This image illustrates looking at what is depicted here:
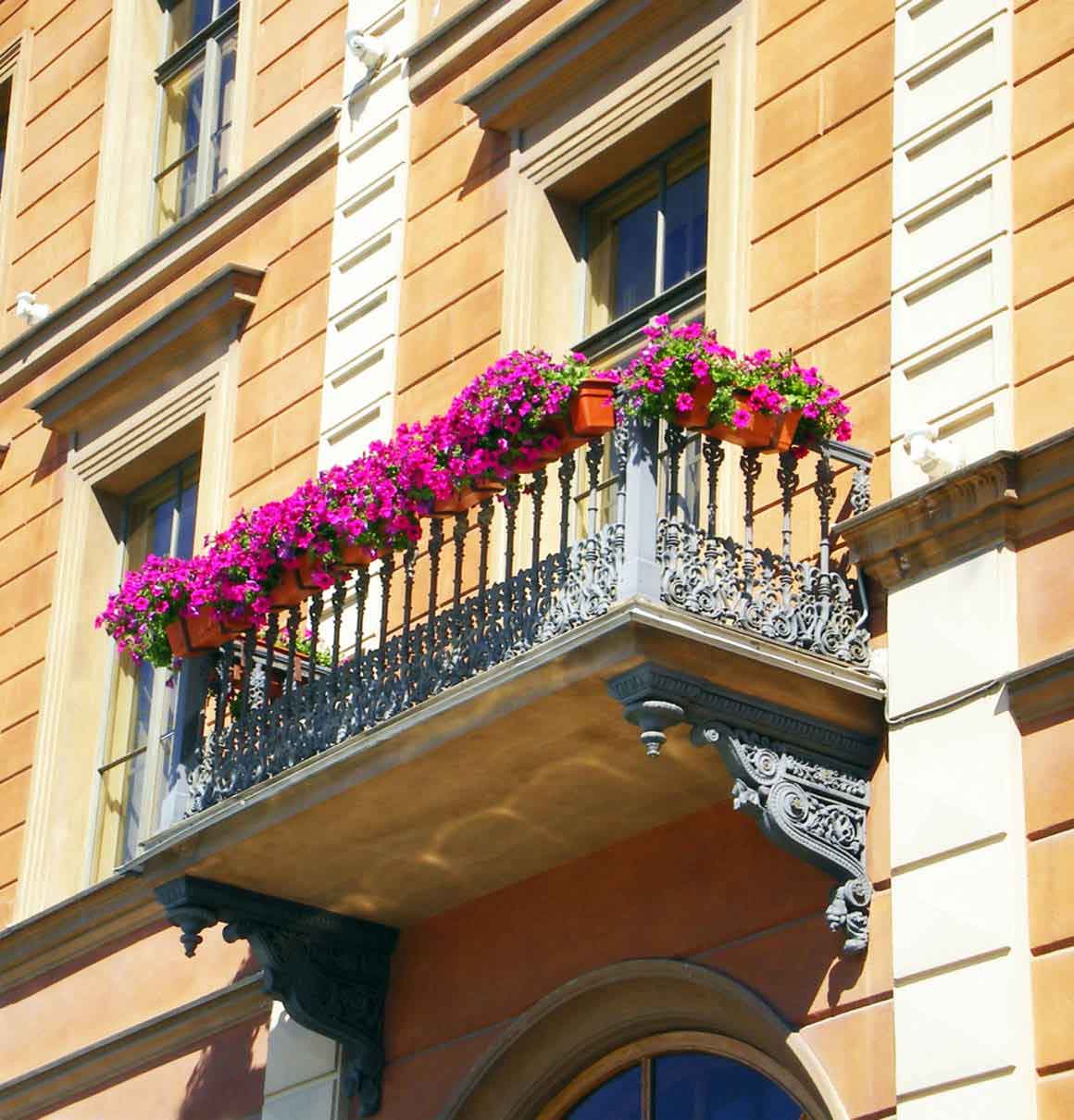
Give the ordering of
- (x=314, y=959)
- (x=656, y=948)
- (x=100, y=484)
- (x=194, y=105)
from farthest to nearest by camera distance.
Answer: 1. (x=194, y=105)
2. (x=100, y=484)
3. (x=314, y=959)
4. (x=656, y=948)

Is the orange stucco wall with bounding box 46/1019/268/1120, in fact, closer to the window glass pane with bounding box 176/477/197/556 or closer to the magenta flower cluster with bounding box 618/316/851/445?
the window glass pane with bounding box 176/477/197/556

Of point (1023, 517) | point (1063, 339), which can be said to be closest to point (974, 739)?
point (1023, 517)

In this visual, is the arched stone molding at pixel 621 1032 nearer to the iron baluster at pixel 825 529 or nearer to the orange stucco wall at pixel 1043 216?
the iron baluster at pixel 825 529

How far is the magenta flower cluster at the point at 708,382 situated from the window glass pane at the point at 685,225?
2.34 metres

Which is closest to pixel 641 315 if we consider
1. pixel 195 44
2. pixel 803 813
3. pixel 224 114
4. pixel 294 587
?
pixel 294 587

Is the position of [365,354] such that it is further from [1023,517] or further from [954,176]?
[1023,517]

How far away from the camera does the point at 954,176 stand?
1178 cm

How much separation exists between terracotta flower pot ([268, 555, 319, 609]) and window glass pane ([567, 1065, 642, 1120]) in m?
2.55

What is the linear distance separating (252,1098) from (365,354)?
400 centimetres

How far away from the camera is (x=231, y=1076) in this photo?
1405cm

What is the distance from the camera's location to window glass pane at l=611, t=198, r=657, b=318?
1405cm

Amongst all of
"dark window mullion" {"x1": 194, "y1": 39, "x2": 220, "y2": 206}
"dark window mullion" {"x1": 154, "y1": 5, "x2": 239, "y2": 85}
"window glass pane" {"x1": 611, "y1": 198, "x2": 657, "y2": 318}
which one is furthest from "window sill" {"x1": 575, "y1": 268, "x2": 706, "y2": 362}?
"dark window mullion" {"x1": 154, "y1": 5, "x2": 239, "y2": 85}

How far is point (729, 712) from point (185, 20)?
31.9 ft

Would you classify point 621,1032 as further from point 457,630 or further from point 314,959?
point 457,630
